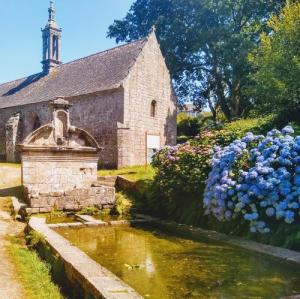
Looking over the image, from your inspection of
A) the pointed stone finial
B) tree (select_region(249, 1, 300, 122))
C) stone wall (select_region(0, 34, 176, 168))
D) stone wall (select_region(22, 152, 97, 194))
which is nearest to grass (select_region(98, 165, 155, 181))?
stone wall (select_region(22, 152, 97, 194))

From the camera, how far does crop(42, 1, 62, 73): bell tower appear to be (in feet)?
107

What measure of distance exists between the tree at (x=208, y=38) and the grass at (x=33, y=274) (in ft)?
70.7

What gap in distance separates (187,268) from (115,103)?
17333 mm

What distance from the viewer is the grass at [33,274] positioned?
14.5 feet

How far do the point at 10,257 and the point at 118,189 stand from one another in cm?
746

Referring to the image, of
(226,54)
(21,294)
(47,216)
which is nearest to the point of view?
(21,294)

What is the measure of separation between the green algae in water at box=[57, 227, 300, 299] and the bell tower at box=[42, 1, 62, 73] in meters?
27.7

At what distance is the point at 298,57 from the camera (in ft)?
55.3

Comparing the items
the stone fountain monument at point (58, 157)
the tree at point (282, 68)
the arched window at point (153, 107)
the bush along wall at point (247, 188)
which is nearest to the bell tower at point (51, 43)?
the arched window at point (153, 107)

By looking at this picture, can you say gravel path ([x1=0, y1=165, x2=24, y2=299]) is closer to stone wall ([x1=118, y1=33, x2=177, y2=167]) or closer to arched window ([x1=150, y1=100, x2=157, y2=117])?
stone wall ([x1=118, y1=33, x2=177, y2=167])

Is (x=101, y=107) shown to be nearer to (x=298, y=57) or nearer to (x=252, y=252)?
(x=298, y=57)

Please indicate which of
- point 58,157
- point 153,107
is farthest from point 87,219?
point 153,107

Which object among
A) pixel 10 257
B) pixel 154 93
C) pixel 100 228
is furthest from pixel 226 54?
pixel 10 257

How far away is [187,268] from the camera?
5250 millimetres
